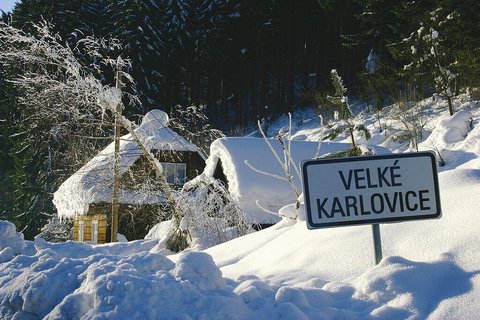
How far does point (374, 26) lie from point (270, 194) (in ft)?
53.5

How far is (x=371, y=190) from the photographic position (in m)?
3.70

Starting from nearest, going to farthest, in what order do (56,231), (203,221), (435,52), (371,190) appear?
(371,190) → (203,221) → (435,52) → (56,231)

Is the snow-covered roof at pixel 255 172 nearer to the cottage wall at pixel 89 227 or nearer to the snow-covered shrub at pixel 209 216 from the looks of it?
the snow-covered shrub at pixel 209 216

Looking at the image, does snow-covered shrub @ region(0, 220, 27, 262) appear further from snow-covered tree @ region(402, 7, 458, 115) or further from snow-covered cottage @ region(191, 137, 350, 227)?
snow-covered tree @ region(402, 7, 458, 115)

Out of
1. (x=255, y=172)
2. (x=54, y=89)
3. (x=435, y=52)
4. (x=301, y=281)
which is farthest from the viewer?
(x=435, y=52)

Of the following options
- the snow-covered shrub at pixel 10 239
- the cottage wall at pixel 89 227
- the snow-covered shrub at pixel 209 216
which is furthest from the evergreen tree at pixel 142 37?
the snow-covered shrub at pixel 10 239

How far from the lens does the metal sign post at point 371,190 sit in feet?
12.0

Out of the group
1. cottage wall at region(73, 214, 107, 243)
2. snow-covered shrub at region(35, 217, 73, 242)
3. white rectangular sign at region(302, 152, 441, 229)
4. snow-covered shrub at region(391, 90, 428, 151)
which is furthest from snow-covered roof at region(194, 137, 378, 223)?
white rectangular sign at region(302, 152, 441, 229)

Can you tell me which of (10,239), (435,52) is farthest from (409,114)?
(10,239)

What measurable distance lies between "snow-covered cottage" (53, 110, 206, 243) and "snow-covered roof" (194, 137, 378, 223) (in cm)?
158

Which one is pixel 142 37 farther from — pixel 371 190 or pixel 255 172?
pixel 371 190

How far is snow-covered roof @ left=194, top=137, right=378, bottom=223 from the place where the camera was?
1947 cm

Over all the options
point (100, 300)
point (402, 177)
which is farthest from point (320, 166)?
point (100, 300)

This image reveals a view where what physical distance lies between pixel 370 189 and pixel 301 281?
1.05m
